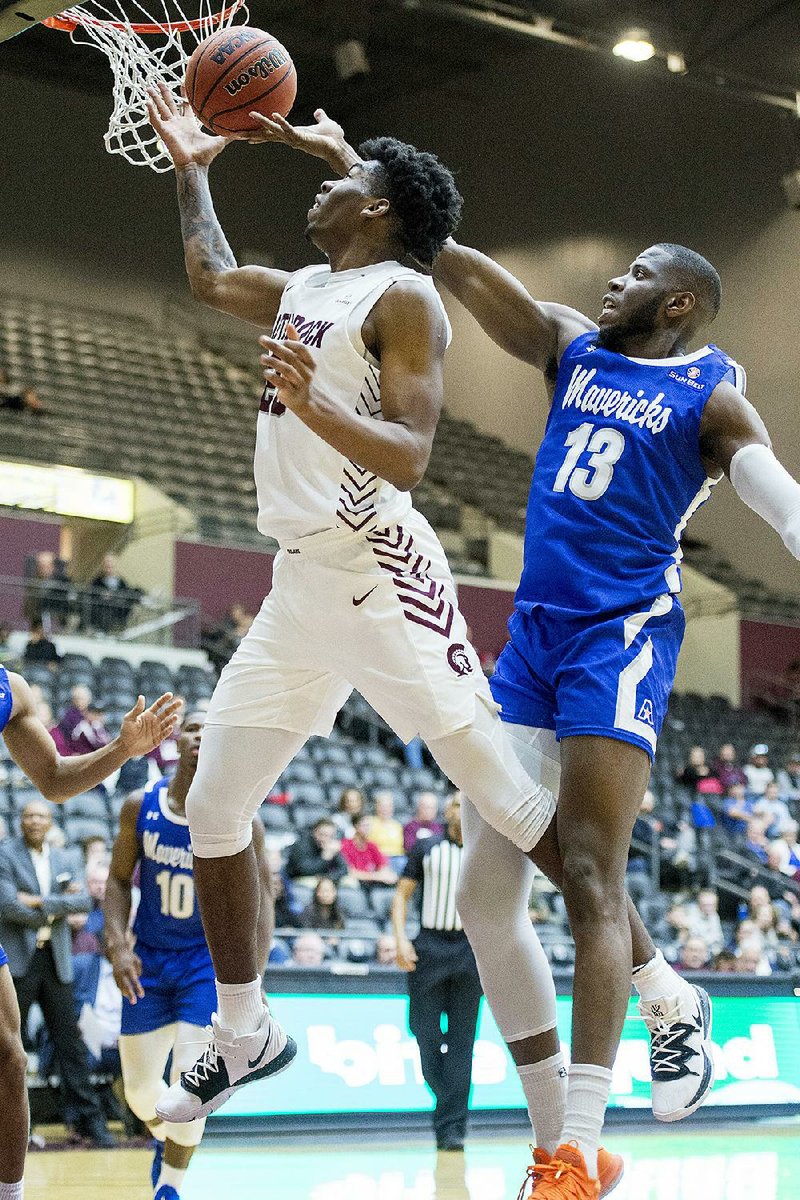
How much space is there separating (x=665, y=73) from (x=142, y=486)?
875cm

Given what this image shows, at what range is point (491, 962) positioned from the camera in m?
4.31

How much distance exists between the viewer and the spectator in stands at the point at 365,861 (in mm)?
12586

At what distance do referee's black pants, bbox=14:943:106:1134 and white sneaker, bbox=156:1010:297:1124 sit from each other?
5.33 m

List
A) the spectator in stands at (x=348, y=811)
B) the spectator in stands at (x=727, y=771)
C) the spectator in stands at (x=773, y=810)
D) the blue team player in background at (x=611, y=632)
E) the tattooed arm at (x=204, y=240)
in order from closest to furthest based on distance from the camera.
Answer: the blue team player in background at (x=611, y=632) → the tattooed arm at (x=204, y=240) → the spectator in stands at (x=348, y=811) → the spectator in stands at (x=773, y=810) → the spectator in stands at (x=727, y=771)

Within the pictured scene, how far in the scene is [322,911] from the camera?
37.9 feet

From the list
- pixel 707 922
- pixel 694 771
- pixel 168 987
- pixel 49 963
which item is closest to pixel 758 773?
pixel 694 771

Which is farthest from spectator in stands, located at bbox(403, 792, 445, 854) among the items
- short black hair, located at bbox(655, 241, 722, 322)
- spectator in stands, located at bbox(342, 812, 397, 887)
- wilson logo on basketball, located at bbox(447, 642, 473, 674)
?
wilson logo on basketball, located at bbox(447, 642, 473, 674)

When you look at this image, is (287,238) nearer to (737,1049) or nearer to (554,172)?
(554,172)

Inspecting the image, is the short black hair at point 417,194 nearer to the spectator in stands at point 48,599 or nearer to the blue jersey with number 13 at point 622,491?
the blue jersey with number 13 at point 622,491

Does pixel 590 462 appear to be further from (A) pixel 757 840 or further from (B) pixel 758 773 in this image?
(B) pixel 758 773

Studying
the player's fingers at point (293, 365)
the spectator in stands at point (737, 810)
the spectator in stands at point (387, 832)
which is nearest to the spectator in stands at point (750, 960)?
the spectator in stands at point (387, 832)

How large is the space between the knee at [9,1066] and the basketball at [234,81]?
2789mm

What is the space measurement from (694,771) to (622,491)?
1405 cm

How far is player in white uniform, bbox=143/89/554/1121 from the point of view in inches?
157
